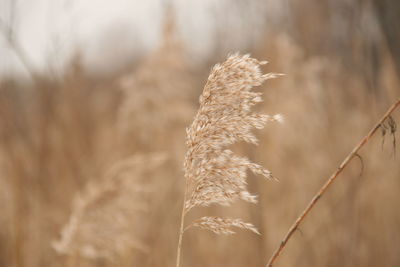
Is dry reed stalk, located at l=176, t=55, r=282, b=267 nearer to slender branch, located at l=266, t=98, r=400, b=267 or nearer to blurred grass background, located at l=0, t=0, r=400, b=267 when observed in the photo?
slender branch, located at l=266, t=98, r=400, b=267

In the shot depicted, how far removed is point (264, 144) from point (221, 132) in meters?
2.60

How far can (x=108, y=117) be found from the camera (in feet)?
20.3

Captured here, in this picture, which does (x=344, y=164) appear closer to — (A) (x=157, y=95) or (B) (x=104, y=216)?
(B) (x=104, y=216)

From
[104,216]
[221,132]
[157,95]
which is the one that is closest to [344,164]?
[221,132]

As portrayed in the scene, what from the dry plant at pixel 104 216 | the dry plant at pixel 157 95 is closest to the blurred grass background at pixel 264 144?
the dry plant at pixel 157 95

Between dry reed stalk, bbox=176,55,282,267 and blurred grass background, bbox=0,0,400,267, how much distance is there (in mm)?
1340

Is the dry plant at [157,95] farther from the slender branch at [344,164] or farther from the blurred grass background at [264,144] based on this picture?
the slender branch at [344,164]

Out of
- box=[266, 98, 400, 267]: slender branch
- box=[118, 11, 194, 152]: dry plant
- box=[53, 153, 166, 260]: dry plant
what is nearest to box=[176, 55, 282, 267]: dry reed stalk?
box=[266, 98, 400, 267]: slender branch

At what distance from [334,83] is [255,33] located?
31.1 inches

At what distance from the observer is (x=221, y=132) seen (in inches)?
38.9

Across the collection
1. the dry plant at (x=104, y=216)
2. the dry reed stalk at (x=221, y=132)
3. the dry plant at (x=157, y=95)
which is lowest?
the dry plant at (x=104, y=216)

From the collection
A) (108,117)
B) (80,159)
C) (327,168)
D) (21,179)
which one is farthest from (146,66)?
(108,117)

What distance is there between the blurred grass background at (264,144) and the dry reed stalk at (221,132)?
4.40 feet

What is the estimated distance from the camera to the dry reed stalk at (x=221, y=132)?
→ 0.97 metres
